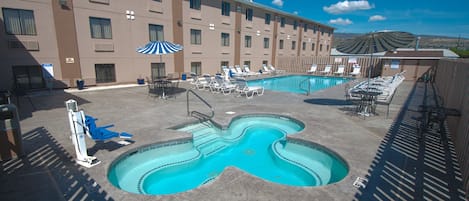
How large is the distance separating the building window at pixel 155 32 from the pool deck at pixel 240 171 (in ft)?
25.4

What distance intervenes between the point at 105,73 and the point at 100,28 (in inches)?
108

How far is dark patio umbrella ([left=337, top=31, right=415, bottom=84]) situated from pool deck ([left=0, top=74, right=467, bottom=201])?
7.57ft

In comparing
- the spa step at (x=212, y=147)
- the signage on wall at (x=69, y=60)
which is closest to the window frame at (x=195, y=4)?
the signage on wall at (x=69, y=60)

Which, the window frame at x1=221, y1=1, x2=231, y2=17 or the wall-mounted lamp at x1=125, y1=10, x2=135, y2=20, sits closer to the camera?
the wall-mounted lamp at x1=125, y1=10, x2=135, y2=20

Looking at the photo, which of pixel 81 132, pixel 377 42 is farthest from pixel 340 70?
pixel 81 132

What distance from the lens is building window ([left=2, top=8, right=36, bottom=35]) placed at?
10766 millimetres

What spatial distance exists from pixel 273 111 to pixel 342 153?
12.8 ft

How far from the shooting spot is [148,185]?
441cm

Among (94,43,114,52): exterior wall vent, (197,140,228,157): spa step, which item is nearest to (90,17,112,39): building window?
(94,43,114,52): exterior wall vent

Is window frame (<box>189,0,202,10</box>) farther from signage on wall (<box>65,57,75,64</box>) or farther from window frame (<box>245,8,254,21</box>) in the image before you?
signage on wall (<box>65,57,75,64</box>)

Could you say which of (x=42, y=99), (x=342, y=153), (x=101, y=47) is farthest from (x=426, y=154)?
(x=101, y=47)

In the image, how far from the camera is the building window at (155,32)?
15.8m

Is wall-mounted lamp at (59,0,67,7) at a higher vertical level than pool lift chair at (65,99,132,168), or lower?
higher

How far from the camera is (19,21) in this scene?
11.0 m
